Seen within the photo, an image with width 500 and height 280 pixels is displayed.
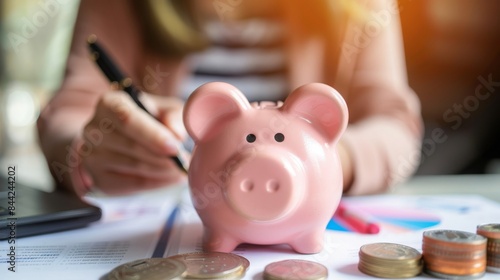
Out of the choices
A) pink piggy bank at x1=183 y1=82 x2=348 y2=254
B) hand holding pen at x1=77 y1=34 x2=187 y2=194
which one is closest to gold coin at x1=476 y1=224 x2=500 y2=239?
pink piggy bank at x1=183 y1=82 x2=348 y2=254

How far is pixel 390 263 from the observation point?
0.42 metres

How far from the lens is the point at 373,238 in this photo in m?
0.56

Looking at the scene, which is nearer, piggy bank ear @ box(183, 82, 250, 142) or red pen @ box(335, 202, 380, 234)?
piggy bank ear @ box(183, 82, 250, 142)

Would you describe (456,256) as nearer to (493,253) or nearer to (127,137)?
(493,253)

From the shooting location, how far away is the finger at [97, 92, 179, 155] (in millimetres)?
723

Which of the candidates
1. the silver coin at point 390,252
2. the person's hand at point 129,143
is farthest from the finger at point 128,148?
the silver coin at point 390,252

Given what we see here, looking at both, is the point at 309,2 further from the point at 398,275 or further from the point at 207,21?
the point at 398,275

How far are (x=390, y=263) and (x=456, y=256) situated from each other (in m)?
0.06

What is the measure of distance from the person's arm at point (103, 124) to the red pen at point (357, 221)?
0.27 metres

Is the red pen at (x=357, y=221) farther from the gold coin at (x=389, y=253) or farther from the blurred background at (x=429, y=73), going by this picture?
the blurred background at (x=429, y=73)

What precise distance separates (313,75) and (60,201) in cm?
61

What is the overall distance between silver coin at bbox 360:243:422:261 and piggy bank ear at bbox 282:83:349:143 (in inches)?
4.5

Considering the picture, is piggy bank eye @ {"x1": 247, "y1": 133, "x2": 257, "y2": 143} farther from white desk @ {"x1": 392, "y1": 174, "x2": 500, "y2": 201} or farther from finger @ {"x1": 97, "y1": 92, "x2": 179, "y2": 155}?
white desk @ {"x1": 392, "y1": 174, "x2": 500, "y2": 201}

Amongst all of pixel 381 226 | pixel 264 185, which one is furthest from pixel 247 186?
pixel 381 226
